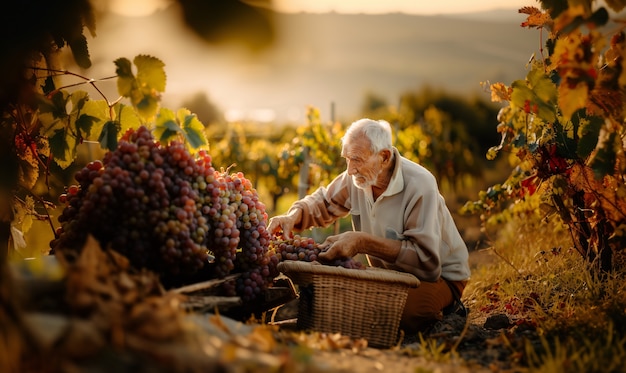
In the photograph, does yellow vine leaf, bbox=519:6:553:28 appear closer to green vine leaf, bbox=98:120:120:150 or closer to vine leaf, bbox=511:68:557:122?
vine leaf, bbox=511:68:557:122

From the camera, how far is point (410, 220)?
12.6ft

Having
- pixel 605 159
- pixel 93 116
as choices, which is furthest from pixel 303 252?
pixel 605 159

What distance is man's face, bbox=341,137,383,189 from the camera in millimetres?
3838

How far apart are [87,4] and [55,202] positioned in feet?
4.22

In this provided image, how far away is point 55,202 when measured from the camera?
4219mm

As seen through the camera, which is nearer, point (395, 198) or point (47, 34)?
point (47, 34)

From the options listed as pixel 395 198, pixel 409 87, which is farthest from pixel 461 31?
pixel 395 198

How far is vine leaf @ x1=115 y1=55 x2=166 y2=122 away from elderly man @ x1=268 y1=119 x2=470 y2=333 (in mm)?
1125

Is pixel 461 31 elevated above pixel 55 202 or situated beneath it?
elevated above

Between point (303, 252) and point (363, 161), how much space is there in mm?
672

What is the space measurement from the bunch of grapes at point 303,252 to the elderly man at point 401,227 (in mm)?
48

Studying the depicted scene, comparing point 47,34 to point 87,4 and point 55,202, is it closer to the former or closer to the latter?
point 87,4

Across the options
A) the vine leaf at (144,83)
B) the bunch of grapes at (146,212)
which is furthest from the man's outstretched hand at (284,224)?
the vine leaf at (144,83)

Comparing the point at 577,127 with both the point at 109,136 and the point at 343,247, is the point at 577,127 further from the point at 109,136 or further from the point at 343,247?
the point at 109,136
